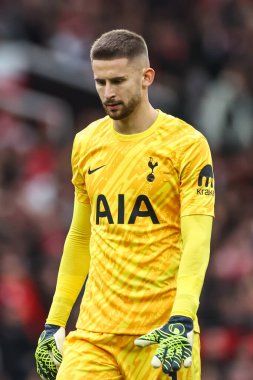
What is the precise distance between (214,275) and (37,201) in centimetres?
240

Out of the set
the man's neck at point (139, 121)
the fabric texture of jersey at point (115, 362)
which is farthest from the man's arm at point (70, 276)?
the man's neck at point (139, 121)

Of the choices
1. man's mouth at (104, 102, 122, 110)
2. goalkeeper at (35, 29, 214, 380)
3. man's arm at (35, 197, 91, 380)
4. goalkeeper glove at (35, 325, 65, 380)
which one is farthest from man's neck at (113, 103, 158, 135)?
goalkeeper glove at (35, 325, 65, 380)

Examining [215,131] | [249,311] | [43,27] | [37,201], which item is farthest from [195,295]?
[43,27]

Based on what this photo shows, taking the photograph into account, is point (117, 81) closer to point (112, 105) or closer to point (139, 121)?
point (112, 105)

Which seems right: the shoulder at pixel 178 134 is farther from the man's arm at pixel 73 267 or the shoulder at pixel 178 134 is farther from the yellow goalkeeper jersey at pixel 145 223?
the man's arm at pixel 73 267

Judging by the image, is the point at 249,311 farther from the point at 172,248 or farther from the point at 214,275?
the point at 172,248

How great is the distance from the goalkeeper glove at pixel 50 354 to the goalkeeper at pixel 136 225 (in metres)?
0.14

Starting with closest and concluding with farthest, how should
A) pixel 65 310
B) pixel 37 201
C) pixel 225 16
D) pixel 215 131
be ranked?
pixel 65 310 < pixel 37 201 < pixel 215 131 < pixel 225 16

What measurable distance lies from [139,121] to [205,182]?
19.1 inches

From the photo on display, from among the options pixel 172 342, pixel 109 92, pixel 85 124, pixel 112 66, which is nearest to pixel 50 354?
pixel 172 342

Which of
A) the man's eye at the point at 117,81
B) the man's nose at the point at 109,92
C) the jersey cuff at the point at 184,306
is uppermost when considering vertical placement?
the man's eye at the point at 117,81

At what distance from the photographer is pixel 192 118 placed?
15820 millimetres

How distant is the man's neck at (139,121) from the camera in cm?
673

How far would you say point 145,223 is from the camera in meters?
6.63
